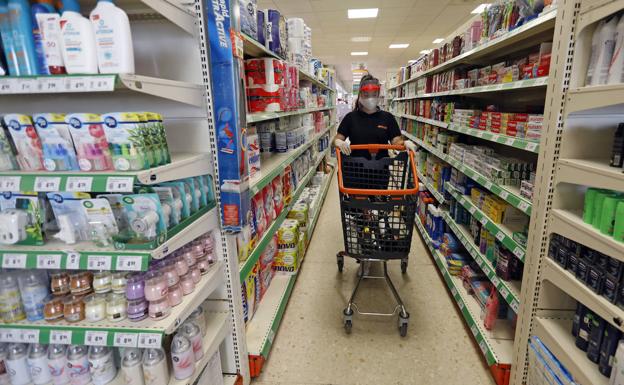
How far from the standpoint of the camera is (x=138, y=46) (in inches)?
59.3

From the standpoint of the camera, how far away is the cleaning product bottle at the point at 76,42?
3.40ft

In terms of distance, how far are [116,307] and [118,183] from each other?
0.53 meters

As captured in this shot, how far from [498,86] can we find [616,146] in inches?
40.1

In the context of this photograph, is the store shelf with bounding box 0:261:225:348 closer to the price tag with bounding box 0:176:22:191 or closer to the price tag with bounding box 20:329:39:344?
the price tag with bounding box 20:329:39:344

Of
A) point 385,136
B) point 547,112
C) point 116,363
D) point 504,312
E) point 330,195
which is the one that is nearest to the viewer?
point 116,363

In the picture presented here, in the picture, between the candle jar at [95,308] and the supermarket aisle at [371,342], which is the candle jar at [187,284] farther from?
the supermarket aisle at [371,342]

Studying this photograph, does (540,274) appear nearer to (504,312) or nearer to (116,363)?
(504,312)

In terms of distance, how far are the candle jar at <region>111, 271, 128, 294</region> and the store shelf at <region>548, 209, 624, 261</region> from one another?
1.89 metres

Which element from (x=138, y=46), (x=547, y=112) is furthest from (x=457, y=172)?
(x=138, y=46)

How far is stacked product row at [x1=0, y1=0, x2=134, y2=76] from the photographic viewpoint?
105cm

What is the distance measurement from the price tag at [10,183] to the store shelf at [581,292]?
2.22 metres

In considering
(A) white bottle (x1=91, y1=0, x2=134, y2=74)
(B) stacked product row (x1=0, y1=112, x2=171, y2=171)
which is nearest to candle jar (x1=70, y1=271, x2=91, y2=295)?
(B) stacked product row (x1=0, y1=112, x2=171, y2=171)

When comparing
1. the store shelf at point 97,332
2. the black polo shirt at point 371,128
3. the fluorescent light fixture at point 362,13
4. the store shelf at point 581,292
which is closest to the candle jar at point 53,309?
the store shelf at point 97,332

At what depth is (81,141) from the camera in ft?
3.69
